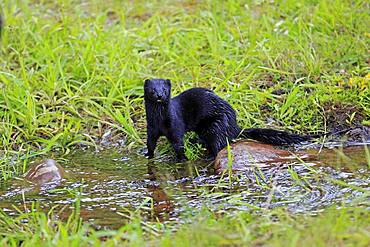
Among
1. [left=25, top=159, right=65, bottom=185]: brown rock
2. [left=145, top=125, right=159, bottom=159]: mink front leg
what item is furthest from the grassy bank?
[left=145, top=125, right=159, bottom=159]: mink front leg

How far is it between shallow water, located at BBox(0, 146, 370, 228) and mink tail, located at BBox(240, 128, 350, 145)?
0.24 m

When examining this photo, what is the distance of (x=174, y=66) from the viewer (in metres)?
7.22

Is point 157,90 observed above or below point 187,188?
above

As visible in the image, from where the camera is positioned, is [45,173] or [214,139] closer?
[45,173]

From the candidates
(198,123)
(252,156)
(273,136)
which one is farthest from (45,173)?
(273,136)

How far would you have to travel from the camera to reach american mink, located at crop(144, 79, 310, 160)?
5.83 meters

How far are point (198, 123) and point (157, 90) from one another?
1.72ft

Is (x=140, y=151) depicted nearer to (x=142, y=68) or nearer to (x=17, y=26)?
(x=142, y=68)

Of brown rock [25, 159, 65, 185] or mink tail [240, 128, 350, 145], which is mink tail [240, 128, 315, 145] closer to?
mink tail [240, 128, 350, 145]

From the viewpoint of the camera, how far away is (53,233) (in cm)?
387

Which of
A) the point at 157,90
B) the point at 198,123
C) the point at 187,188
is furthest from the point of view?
the point at 198,123

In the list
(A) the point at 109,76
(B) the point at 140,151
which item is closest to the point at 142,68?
(A) the point at 109,76

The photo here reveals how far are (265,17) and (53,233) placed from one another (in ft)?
14.9

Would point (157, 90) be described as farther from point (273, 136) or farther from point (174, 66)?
point (174, 66)
